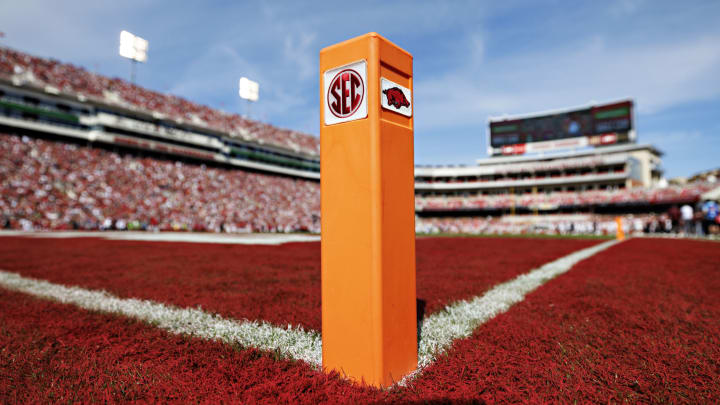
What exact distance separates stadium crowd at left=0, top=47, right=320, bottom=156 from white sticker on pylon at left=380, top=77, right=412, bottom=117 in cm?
4462

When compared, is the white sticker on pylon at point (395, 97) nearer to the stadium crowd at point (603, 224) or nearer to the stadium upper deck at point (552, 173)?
the stadium crowd at point (603, 224)

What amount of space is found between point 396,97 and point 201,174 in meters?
43.8

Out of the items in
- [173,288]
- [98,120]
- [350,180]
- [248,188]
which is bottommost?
[173,288]

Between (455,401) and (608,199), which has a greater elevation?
(608,199)

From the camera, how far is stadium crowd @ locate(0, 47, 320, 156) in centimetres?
3500

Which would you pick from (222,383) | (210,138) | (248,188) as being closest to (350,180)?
(222,383)

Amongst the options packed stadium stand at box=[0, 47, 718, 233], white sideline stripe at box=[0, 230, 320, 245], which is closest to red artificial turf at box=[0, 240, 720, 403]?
white sideline stripe at box=[0, 230, 320, 245]

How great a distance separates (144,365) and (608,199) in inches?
2142

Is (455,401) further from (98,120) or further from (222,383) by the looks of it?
(98,120)

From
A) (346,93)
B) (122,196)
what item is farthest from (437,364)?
(122,196)

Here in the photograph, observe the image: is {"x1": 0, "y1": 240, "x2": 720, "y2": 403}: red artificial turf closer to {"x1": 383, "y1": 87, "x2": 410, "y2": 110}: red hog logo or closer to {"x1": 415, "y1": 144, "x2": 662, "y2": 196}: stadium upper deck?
{"x1": 383, "y1": 87, "x2": 410, "y2": 110}: red hog logo

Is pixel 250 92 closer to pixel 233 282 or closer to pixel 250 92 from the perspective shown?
pixel 250 92

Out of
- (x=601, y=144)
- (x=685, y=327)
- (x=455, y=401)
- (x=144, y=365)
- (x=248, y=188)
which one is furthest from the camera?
(x=601, y=144)

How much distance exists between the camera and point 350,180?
2.23 metres
